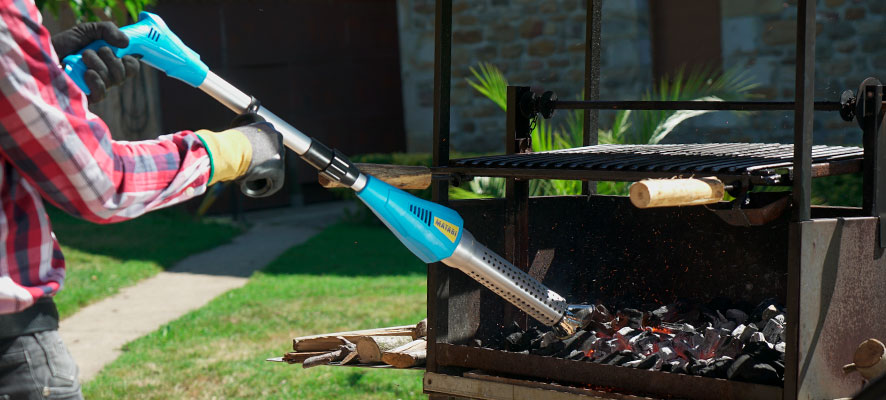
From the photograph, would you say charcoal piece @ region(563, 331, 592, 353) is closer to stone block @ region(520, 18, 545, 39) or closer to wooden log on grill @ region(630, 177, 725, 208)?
wooden log on grill @ region(630, 177, 725, 208)

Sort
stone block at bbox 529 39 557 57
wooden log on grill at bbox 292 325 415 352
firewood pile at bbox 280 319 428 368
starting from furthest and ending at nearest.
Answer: stone block at bbox 529 39 557 57 → wooden log on grill at bbox 292 325 415 352 → firewood pile at bbox 280 319 428 368

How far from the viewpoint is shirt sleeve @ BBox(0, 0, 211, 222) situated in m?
1.91

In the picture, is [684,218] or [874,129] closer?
[874,129]

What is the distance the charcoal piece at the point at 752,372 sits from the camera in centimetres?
274

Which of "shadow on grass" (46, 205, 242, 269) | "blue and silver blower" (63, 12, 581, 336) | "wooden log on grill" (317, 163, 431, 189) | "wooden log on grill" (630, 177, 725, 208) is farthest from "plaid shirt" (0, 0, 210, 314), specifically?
"shadow on grass" (46, 205, 242, 269)

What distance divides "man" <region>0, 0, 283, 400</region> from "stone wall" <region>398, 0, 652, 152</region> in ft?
23.0

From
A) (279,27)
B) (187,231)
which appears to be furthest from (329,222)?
(279,27)

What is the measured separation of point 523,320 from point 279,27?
8.52 m

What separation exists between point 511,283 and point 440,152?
500mm

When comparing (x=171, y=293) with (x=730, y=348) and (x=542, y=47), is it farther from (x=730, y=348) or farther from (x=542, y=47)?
(x=730, y=348)

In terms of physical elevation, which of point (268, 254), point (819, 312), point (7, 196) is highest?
point (7, 196)

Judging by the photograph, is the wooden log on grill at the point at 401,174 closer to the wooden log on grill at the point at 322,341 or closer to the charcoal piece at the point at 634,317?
the wooden log on grill at the point at 322,341

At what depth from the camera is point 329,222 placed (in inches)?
436

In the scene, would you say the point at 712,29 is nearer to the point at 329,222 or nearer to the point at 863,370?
the point at 329,222
